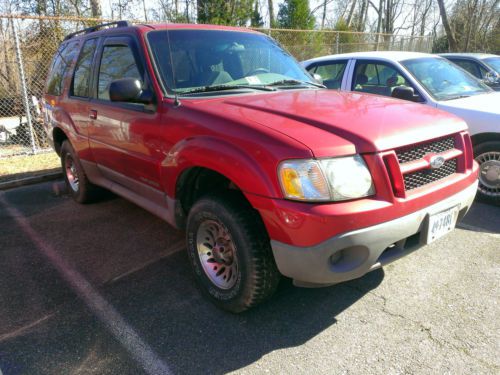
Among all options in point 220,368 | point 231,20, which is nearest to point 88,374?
point 220,368

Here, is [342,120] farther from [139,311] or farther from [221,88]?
[139,311]

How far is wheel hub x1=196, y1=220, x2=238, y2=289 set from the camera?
2.75 metres

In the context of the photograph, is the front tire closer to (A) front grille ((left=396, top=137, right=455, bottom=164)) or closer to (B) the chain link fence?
(A) front grille ((left=396, top=137, right=455, bottom=164))

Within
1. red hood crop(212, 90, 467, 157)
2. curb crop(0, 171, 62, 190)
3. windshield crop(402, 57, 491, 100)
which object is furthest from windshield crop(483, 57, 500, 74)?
curb crop(0, 171, 62, 190)

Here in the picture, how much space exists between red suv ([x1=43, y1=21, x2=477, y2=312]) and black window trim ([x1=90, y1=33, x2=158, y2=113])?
14mm

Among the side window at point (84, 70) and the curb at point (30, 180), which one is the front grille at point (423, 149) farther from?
the curb at point (30, 180)

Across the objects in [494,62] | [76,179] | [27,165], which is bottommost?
[27,165]

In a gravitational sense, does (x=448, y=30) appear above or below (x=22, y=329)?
above

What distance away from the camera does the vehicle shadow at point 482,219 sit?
4168 mm

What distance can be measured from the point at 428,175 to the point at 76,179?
427 cm

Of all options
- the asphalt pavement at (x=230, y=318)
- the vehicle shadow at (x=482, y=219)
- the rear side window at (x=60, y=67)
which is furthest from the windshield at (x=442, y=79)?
the rear side window at (x=60, y=67)

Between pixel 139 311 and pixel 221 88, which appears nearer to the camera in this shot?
pixel 139 311

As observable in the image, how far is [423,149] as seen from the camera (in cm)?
260

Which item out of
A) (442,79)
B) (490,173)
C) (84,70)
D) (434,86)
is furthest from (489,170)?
(84,70)
